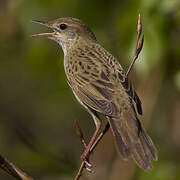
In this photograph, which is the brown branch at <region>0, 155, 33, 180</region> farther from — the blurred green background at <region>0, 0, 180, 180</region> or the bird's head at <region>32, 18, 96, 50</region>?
the bird's head at <region>32, 18, 96, 50</region>

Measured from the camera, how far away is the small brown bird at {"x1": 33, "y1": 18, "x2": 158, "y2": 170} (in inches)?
174

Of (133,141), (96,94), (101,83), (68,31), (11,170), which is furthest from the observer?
(68,31)

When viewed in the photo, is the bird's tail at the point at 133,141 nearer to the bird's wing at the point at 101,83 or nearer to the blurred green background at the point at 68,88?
the bird's wing at the point at 101,83

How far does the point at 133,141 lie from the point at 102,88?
0.79 metres

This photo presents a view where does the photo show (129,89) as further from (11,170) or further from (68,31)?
(11,170)

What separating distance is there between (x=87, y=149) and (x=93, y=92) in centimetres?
71

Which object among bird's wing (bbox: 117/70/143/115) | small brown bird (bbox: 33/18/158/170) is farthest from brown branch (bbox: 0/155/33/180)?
bird's wing (bbox: 117/70/143/115)

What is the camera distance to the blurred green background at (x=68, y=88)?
525cm

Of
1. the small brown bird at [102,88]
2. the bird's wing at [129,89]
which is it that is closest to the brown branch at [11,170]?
the small brown bird at [102,88]

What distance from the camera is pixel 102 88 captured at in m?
5.02

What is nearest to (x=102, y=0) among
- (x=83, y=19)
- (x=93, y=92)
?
(x=83, y=19)

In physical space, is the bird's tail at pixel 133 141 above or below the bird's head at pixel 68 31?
below

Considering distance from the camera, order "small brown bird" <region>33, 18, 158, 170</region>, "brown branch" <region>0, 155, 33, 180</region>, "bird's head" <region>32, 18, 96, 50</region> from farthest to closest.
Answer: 1. "bird's head" <region>32, 18, 96, 50</region>
2. "small brown bird" <region>33, 18, 158, 170</region>
3. "brown branch" <region>0, 155, 33, 180</region>

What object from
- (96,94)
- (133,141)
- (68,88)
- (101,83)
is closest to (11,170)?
(133,141)
